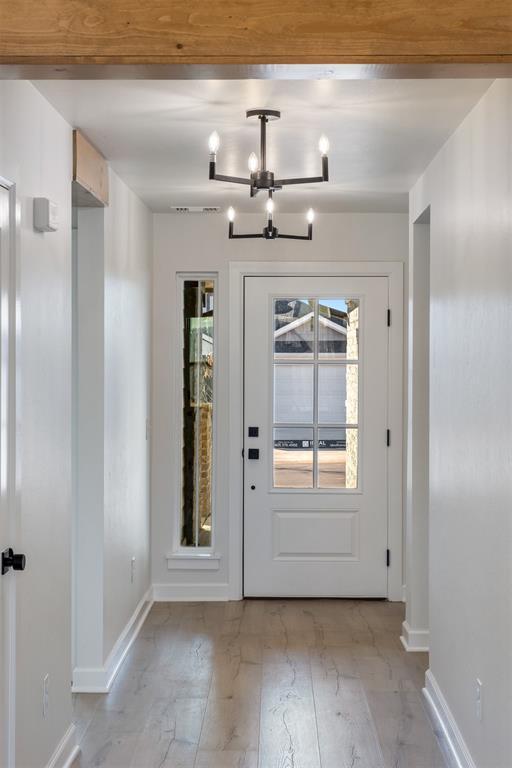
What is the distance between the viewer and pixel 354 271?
537cm

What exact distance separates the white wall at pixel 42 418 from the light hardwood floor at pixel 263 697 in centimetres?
43

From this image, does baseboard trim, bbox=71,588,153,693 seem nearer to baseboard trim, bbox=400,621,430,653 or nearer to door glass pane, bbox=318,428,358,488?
baseboard trim, bbox=400,621,430,653

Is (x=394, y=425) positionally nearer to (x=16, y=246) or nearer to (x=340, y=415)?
(x=340, y=415)

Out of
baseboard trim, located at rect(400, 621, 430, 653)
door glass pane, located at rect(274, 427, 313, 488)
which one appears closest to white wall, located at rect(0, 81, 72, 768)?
baseboard trim, located at rect(400, 621, 430, 653)

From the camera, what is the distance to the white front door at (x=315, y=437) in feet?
17.7

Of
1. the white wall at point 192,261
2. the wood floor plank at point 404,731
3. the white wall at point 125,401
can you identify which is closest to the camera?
the wood floor plank at point 404,731

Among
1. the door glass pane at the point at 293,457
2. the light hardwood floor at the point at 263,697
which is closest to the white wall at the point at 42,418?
the light hardwood floor at the point at 263,697

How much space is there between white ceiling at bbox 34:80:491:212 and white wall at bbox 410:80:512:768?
0.17 m

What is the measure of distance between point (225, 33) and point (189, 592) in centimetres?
419

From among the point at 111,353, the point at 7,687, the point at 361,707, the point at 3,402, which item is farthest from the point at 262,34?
the point at 361,707

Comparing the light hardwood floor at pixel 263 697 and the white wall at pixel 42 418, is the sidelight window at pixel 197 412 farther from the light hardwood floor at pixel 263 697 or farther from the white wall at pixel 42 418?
the white wall at pixel 42 418

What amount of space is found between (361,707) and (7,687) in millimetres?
1781

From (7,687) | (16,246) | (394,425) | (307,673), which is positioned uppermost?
(16,246)

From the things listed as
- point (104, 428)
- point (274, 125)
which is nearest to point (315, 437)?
point (104, 428)
